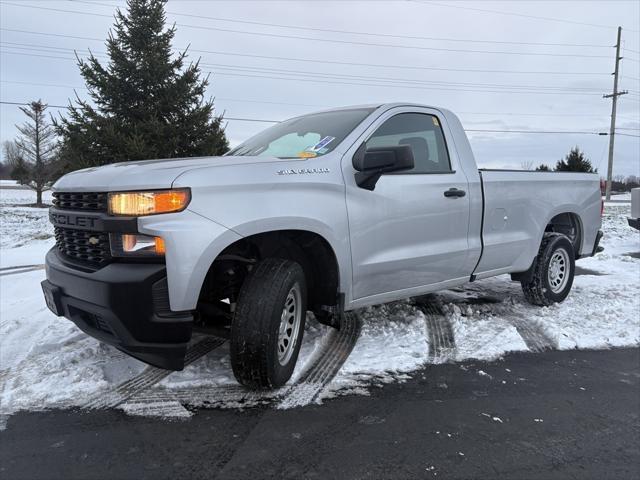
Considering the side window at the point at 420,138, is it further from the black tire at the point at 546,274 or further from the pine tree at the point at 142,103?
the pine tree at the point at 142,103

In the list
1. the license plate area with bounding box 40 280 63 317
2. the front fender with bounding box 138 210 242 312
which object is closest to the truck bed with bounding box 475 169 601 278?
the front fender with bounding box 138 210 242 312

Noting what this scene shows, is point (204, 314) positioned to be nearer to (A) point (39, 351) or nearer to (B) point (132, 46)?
(A) point (39, 351)

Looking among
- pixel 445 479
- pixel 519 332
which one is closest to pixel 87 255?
pixel 445 479

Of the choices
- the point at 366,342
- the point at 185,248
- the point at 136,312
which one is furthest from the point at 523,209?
the point at 136,312

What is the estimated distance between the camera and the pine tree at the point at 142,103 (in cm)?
1464

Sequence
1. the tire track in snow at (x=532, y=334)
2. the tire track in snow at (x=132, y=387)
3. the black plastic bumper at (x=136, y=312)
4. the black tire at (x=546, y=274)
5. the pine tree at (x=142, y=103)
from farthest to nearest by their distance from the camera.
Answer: the pine tree at (x=142, y=103)
the black tire at (x=546, y=274)
the tire track in snow at (x=532, y=334)
the tire track in snow at (x=132, y=387)
the black plastic bumper at (x=136, y=312)

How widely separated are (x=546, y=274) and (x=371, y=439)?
11.5ft

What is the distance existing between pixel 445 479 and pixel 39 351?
3.10m

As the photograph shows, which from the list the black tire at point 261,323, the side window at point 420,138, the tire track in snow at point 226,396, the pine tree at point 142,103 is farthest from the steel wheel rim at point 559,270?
the pine tree at point 142,103

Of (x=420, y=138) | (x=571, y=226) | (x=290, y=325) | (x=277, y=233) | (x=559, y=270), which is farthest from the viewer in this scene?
(x=571, y=226)

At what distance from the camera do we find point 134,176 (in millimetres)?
2682

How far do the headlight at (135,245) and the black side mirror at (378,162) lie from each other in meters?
1.47

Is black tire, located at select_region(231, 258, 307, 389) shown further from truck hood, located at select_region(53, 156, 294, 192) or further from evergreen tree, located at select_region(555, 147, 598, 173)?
evergreen tree, located at select_region(555, 147, 598, 173)

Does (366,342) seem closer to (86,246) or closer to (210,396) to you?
(210,396)
